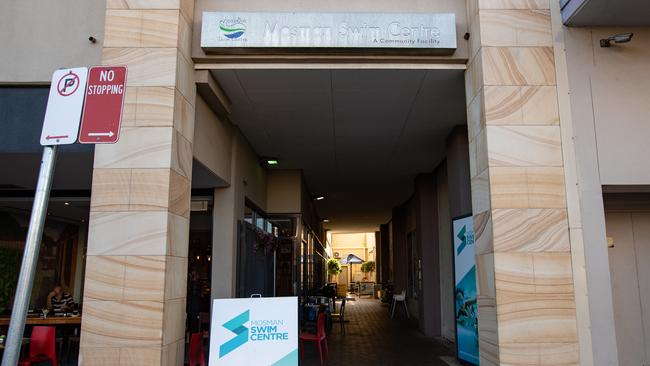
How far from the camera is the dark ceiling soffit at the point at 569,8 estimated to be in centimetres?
512

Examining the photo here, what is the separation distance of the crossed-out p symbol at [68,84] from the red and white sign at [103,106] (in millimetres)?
74

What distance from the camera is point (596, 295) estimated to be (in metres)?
4.89

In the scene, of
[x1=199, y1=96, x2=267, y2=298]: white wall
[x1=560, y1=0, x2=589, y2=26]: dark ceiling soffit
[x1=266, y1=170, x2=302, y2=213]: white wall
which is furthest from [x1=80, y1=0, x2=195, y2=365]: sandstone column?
[x1=266, y1=170, x2=302, y2=213]: white wall

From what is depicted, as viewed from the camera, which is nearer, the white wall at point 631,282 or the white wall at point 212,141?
the white wall at point 631,282

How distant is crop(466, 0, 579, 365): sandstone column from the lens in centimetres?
479

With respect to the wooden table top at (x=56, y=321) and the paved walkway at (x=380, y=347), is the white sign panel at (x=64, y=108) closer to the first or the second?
the paved walkway at (x=380, y=347)

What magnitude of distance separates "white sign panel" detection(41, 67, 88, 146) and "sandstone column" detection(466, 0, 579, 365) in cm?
380

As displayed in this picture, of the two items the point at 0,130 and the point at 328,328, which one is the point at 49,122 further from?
the point at 328,328

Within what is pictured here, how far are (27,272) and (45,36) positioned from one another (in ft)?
13.7

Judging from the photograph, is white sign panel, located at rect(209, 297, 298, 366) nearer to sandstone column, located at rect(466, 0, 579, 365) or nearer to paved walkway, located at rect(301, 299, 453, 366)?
sandstone column, located at rect(466, 0, 579, 365)

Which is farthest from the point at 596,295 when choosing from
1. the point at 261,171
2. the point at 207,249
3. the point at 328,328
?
the point at 328,328

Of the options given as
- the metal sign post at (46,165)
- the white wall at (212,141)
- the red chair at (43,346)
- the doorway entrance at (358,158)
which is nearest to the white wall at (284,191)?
the doorway entrance at (358,158)

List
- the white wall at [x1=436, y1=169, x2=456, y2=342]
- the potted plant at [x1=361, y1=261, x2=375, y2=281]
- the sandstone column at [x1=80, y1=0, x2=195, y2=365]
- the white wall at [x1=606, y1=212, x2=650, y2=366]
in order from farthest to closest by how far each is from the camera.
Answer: the potted plant at [x1=361, y1=261, x2=375, y2=281] < the white wall at [x1=436, y1=169, x2=456, y2=342] < the white wall at [x1=606, y1=212, x2=650, y2=366] < the sandstone column at [x1=80, y1=0, x2=195, y2=365]

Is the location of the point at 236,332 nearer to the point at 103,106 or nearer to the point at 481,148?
the point at 103,106
